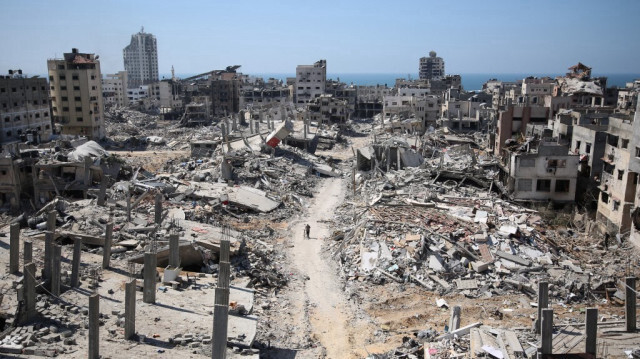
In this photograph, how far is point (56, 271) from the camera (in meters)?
15.8

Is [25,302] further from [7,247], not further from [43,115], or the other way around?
[43,115]

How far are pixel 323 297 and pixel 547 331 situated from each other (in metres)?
8.59

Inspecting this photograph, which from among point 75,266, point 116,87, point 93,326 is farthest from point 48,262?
point 116,87

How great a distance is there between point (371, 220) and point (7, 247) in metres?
15.0

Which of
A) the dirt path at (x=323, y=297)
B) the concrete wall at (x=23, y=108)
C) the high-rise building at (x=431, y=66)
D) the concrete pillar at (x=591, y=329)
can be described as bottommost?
the dirt path at (x=323, y=297)

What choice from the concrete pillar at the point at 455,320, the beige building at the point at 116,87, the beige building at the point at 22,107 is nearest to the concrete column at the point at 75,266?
the concrete pillar at the point at 455,320

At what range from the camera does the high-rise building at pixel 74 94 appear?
2462 inches

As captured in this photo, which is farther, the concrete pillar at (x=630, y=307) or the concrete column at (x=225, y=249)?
the concrete column at (x=225, y=249)

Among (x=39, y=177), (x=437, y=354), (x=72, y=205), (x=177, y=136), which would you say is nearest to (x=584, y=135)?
(x=437, y=354)

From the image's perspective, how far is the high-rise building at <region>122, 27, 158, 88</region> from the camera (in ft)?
527

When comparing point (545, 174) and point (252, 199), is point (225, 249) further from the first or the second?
point (545, 174)

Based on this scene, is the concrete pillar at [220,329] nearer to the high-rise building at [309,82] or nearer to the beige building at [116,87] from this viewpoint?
the high-rise building at [309,82]

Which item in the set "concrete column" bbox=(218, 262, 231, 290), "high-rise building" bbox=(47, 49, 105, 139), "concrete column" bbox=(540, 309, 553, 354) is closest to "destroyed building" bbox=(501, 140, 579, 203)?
"concrete column" bbox=(540, 309, 553, 354)

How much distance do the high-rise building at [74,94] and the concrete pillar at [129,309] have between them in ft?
172
